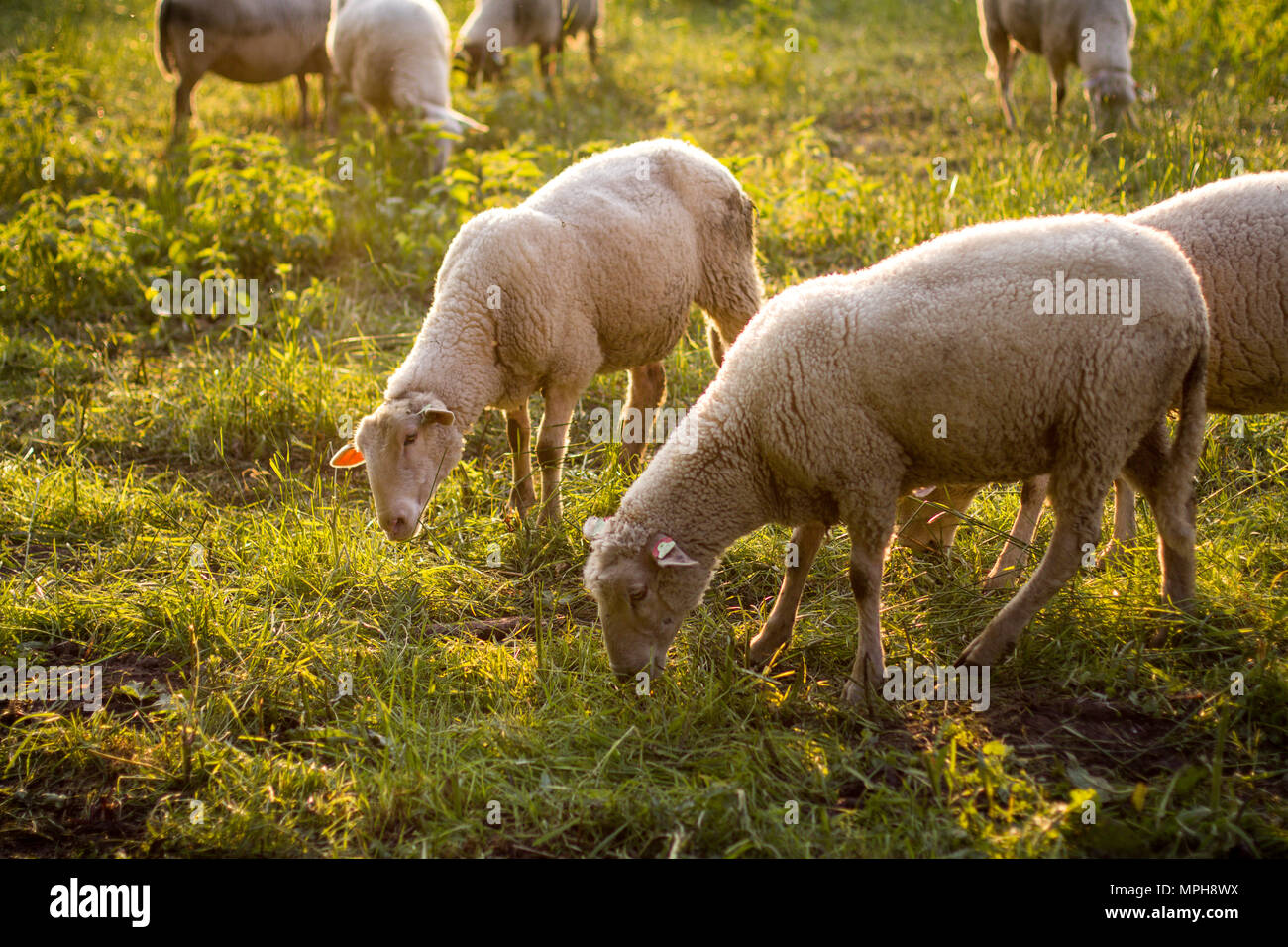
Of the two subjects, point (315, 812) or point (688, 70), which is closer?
point (315, 812)

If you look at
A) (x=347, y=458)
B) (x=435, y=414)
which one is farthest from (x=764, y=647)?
(x=347, y=458)

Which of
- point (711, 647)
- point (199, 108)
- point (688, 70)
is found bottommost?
point (711, 647)

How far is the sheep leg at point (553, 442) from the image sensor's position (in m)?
4.70

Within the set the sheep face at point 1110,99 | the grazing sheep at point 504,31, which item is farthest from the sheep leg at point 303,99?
the sheep face at point 1110,99

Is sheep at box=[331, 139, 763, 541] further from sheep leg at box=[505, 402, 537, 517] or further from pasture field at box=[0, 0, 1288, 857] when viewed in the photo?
pasture field at box=[0, 0, 1288, 857]

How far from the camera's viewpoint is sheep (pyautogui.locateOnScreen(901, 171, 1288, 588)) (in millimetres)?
3633

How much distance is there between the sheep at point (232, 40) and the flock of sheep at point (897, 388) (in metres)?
6.61

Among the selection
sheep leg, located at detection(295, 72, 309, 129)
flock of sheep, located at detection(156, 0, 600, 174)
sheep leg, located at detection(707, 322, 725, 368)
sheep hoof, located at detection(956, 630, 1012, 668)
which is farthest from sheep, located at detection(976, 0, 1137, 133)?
sheep leg, located at detection(295, 72, 309, 129)

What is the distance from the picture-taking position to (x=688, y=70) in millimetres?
12227

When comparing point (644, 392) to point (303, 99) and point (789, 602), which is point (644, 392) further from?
point (303, 99)

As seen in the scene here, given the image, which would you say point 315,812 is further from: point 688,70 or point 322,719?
point 688,70

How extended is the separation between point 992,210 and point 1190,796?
4.16 metres

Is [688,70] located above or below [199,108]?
above
